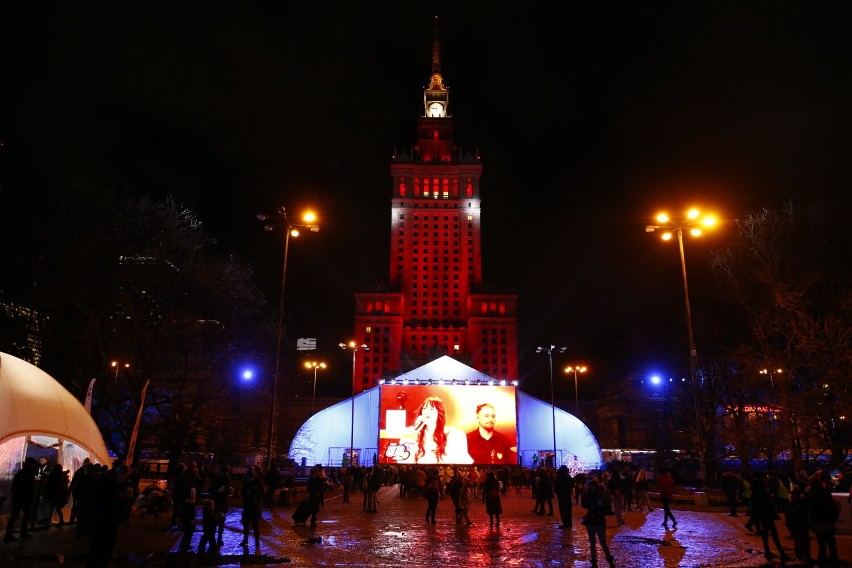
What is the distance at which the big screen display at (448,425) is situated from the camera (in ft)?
159

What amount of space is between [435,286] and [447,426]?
56.7m

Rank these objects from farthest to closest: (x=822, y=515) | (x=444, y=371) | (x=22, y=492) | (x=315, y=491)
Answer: (x=444, y=371) → (x=315, y=491) → (x=22, y=492) → (x=822, y=515)

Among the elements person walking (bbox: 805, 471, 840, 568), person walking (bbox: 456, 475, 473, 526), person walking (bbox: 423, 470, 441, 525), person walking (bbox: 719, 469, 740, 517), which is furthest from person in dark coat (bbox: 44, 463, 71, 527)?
person walking (bbox: 719, 469, 740, 517)

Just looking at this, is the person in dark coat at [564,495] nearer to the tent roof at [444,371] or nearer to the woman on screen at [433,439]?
the woman on screen at [433,439]

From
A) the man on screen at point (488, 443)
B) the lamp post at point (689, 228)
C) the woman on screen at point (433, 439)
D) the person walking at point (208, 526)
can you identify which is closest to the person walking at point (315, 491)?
the person walking at point (208, 526)

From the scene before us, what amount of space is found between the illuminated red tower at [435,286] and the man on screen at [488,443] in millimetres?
41874

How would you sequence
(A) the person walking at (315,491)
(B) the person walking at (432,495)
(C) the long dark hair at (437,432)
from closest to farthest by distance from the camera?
(A) the person walking at (315,491) → (B) the person walking at (432,495) → (C) the long dark hair at (437,432)

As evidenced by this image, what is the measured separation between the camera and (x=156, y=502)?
64.1 ft

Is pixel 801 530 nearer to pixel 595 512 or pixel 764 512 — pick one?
pixel 764 512

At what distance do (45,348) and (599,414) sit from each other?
6837 centimetres

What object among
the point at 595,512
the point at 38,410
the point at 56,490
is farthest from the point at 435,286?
the point at 595,512

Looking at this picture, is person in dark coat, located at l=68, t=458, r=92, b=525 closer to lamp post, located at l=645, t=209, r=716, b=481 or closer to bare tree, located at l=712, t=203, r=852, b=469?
lamp post, located at l=645, t=209, r=716, b=481

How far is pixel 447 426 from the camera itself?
161 feet

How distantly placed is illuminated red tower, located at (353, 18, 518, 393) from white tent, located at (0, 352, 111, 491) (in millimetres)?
71989
